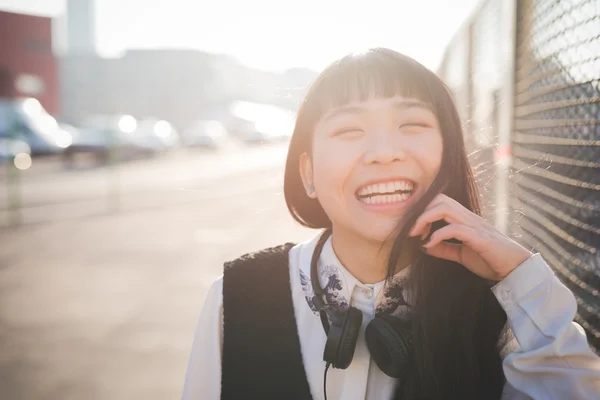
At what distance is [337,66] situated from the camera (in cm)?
192

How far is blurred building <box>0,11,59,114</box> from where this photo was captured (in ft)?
115

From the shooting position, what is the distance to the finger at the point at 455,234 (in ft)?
5.53

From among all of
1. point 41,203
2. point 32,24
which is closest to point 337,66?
point 41,203

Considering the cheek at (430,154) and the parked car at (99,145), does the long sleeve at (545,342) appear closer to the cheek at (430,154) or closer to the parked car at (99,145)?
the cheek at (430,154)

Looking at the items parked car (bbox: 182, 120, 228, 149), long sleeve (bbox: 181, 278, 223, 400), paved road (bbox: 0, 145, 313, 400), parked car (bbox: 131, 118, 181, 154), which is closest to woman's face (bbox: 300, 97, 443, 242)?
long sleeve (bbox: 181, 278, 223, 400)

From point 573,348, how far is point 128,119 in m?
33.6

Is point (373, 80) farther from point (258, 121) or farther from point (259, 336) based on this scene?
point (258, 121)

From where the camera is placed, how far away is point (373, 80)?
1.85 meters

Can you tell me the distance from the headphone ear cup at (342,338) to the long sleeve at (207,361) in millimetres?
423

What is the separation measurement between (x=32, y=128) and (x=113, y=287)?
21.5 meters

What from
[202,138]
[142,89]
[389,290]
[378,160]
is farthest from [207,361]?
[142,89]

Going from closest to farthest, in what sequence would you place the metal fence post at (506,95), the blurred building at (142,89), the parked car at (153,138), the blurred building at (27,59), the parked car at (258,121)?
the parked car at (258,121)
the metal fence post at (506,95)
the parked car at (153,138)
the blurred building at (27,59)
the blurred building at (142,89)

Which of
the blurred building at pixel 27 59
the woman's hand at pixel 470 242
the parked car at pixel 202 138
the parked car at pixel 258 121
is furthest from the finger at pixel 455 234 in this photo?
the blurred building at pixel 27 59

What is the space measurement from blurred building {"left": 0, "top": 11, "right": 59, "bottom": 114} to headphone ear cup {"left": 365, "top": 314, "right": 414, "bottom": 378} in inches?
1458
